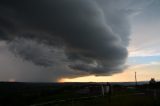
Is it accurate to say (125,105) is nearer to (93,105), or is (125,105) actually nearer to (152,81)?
(93,105)

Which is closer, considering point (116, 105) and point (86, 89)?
point (116, 105)

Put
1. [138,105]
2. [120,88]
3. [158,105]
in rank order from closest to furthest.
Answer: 1. [158,105]
2. [138,105]
3. [120,88]

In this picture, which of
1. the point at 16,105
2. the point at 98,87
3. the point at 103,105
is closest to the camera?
the point at 103,105

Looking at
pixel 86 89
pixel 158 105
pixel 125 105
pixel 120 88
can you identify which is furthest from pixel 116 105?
pixel 120 88

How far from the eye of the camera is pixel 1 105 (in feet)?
171

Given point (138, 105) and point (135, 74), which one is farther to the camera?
point (135, 74)

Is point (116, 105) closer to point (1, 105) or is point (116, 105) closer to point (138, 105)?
point (138, 105)

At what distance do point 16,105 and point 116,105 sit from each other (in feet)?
88.8

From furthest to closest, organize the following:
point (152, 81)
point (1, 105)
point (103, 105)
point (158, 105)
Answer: point (152, 81) < point (1, 105) < point (103, 105) < point (158, 105)

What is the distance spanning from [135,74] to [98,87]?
1101 inches

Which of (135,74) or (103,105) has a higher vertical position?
(135,74)

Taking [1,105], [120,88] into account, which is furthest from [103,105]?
[120,88]

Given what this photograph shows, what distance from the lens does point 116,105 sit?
29.5 metres

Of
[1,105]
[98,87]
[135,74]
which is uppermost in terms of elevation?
[135,74]
